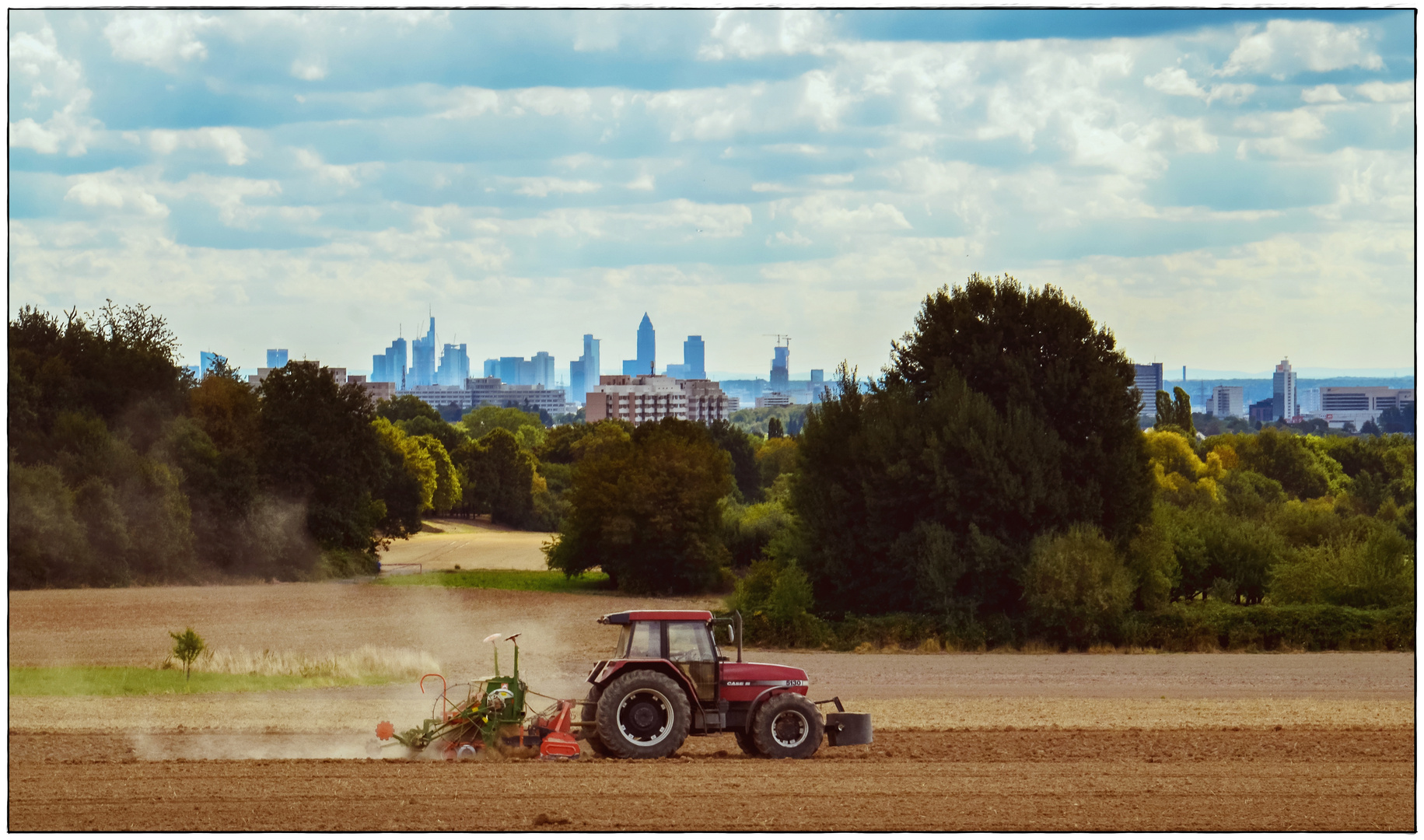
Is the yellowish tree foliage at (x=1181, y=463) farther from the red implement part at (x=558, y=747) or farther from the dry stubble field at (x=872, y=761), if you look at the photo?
the red implement part at (x=558, y=747)

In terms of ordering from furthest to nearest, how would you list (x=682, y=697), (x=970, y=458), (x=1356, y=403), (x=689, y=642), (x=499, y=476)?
(x=499, y=476) < (x=970, y=458) < (x=1356, y=403) < (x=689, y=642) < (x=682, y=697)

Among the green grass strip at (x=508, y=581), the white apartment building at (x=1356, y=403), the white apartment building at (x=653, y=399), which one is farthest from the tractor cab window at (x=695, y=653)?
the green grass strip at (x=508, y=581)

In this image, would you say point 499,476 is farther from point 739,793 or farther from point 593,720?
point 739,793

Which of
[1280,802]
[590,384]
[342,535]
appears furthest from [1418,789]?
[342,535]

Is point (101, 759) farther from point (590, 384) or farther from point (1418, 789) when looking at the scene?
point (590, 384)

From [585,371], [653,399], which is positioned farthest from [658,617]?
[653,399]

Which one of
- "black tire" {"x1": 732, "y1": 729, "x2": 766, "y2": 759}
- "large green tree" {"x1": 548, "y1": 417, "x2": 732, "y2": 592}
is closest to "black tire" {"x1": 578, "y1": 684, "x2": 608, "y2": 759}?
"black tire" {"x1": 732, "y1": 729, "x2": 766, "y2": 759}
